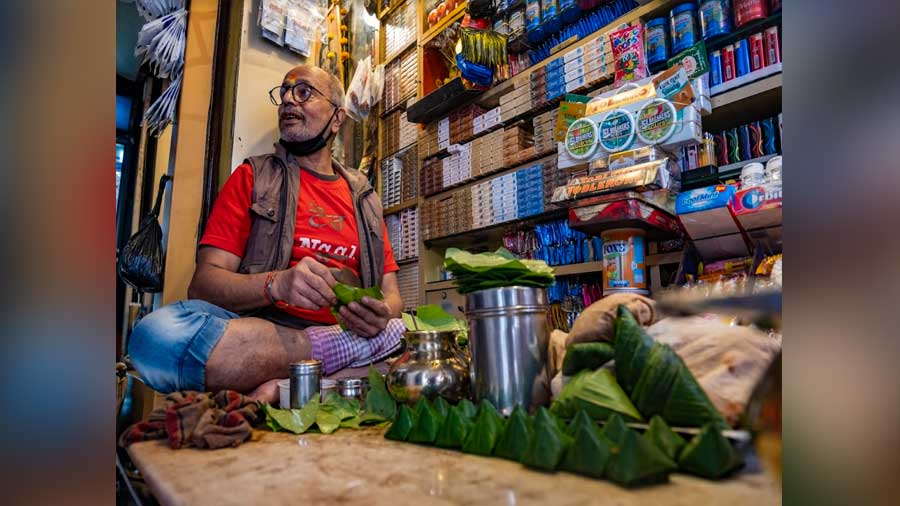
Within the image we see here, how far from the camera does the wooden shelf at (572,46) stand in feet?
7.25

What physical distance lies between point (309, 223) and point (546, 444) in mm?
1468

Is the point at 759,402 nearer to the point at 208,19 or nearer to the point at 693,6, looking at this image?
the point at 693,6

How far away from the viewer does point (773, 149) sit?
189cm

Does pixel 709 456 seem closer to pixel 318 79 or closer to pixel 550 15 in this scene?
pixel 318 79

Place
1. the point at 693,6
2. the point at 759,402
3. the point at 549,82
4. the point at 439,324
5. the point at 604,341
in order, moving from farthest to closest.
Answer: the point at 549,82 → the point at 693,6 → the point at 439,324 → the point at 604,341 → the point at 759,402

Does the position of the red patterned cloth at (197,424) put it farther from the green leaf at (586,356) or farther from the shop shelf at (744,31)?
the shop shelf at (744,31)

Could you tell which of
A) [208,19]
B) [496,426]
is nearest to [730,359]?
[496,426]

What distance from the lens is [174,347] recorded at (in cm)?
122

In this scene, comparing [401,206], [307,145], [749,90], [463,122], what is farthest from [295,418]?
[401,206]

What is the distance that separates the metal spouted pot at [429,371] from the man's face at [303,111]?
132cm

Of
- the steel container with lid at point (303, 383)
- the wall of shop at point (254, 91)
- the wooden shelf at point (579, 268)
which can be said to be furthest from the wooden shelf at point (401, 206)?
the steel container with lid at point (303, 383)

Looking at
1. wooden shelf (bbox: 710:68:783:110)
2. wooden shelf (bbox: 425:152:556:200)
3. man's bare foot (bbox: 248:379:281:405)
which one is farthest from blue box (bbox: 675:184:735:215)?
man's bare foot (bbox: 248:379:281:405)
